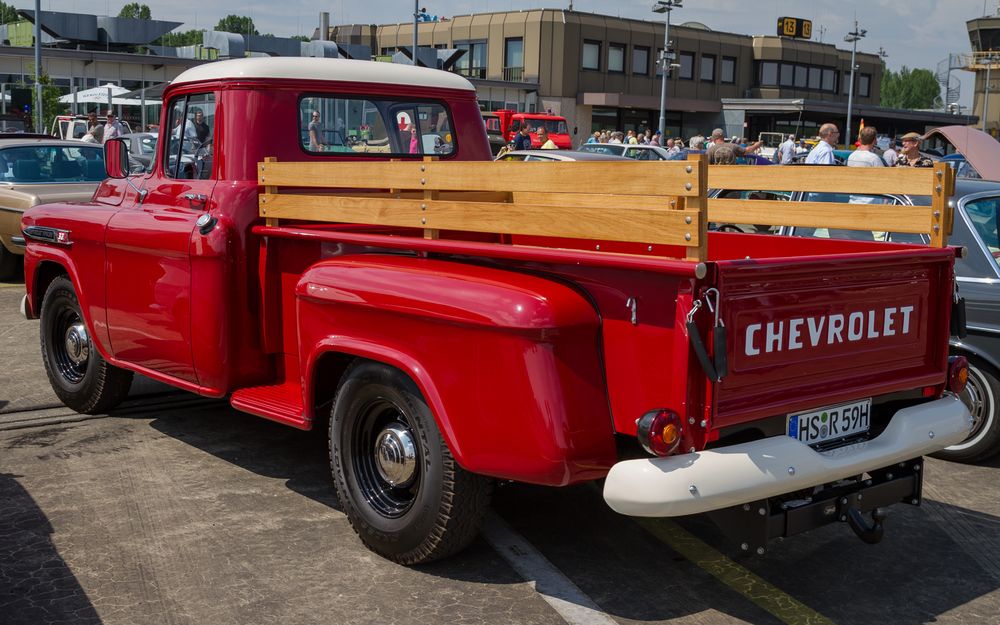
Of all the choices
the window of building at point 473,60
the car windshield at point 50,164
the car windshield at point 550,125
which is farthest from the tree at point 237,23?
the car windshield at point 50,164

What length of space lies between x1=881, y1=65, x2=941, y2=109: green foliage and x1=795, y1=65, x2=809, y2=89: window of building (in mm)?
92287

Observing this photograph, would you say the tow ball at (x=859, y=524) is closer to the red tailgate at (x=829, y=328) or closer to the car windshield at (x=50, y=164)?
the red tailgate at (x=829, y=328)

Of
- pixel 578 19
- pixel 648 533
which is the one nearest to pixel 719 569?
pixel 648 533

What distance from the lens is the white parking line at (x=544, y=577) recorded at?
3920 mm

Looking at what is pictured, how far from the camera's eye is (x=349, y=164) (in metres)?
4.79

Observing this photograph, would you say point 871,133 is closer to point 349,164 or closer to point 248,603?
point 349,164

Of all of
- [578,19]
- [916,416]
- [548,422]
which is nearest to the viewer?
[548,422]

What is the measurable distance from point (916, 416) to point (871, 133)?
696cm

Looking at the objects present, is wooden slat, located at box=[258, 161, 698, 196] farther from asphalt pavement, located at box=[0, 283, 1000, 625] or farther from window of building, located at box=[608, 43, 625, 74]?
window of building, located at box=[608, 43, 625, 74]

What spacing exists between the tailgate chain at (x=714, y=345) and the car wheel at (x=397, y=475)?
1.09 meters

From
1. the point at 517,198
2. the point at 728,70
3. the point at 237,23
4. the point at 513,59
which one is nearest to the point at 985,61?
the point at 728,70

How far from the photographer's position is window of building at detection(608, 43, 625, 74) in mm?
A: 59188

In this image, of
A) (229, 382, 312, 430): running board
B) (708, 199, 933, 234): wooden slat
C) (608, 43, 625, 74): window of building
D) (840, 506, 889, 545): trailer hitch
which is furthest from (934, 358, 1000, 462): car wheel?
(608, 43, 625, 74): window of building

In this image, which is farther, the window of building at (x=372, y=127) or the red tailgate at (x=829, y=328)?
the window of building at (x=372, y=127)
